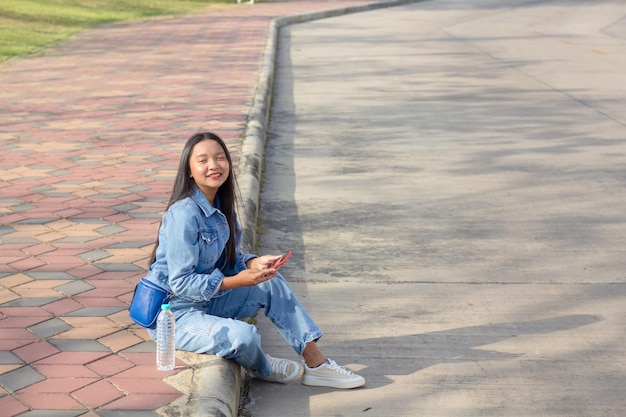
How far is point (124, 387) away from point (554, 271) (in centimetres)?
290

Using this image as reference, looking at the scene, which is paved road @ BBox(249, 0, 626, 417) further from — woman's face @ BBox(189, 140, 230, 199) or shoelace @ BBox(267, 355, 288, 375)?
woman's face @ BBox(189, 140, 230, 199)

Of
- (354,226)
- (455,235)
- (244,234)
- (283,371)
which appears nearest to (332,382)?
(283,371)

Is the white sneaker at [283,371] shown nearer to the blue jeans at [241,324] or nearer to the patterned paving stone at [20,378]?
Result: the blue jeans at [241,324]

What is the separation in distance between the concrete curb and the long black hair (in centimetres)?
50

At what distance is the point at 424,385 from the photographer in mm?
4355

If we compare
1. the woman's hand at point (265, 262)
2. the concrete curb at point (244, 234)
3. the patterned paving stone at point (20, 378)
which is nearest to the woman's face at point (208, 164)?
the woman's hand at point (265, 262)

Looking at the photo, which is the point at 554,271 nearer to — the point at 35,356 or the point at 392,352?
the point at 392,352

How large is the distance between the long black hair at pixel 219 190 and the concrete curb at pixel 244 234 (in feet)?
1.63

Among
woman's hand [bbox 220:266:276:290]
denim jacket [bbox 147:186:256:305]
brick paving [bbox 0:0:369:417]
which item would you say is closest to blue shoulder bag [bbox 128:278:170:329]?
denim jacket [bbox 147:186:256:305]

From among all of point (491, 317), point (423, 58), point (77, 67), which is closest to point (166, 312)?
point (491, 317)

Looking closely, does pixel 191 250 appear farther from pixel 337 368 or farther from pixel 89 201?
pixel 89 201

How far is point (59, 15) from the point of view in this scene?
22.9 m

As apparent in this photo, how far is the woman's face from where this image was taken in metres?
4.26

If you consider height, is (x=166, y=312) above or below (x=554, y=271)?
above
